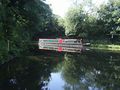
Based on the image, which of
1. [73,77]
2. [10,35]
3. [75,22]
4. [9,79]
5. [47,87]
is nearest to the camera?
[47,87]

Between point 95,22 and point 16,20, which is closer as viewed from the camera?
point 16,20

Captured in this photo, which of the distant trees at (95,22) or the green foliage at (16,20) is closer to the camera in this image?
the green foliage at (16,20)

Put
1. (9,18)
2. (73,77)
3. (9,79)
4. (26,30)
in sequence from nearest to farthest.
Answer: (9,79) → (73,77) → (9,18) → (26,30)

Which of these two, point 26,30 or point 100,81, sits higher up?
point 26,30

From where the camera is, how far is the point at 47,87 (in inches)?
367

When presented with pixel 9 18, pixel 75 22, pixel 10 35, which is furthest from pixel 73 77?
pixel 75 22

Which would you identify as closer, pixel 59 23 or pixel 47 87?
pixel 47 87

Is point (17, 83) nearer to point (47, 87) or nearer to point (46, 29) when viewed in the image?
point (47, 87)

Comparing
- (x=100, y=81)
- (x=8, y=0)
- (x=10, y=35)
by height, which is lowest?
(x=100, y=81)

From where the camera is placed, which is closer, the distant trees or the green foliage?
the green foliage

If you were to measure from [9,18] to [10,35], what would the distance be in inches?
146

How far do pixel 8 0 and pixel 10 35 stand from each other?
403 cm

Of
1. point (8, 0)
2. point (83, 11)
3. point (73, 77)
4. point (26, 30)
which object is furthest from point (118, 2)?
point (73, 77)

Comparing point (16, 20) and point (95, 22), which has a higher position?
point (95, 22)
